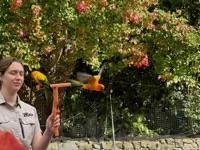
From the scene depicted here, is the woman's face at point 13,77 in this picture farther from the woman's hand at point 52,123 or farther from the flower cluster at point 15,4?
the flower cluster at point 15,4

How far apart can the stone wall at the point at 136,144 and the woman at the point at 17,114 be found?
657cm

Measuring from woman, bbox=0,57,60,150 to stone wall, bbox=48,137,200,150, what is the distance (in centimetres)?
657

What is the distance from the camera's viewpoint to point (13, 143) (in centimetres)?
144

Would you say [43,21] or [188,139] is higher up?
[43,21]

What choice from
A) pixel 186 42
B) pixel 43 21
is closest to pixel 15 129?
pixel 43 21

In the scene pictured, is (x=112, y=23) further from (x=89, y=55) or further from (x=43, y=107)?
(x=43, y=107)

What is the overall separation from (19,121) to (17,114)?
0.04 meters

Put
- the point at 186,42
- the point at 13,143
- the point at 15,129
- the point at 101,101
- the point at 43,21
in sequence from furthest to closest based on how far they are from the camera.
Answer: the point at 101,101 → the point at 186,42 → the point at 43,21 → the point at 15,129 → the point at 13,143

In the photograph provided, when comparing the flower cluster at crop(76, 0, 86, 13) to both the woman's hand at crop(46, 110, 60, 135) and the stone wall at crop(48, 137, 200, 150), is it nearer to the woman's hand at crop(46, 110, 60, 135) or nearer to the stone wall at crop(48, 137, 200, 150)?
the stone wall at crop(48, 137, 200, 150)

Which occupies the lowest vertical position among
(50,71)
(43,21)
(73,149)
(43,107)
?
(73,149)

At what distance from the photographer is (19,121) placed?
2.65 m

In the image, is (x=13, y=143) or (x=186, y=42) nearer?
(x=13, y=143)

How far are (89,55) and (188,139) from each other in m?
2.79

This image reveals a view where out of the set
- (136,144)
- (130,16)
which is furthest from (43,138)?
(136,144)
